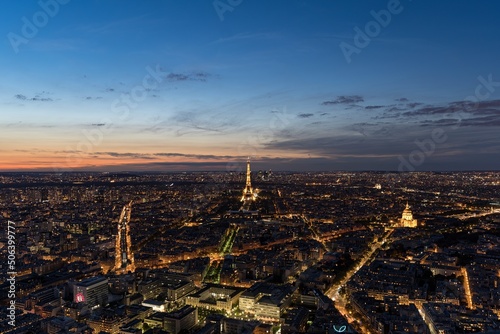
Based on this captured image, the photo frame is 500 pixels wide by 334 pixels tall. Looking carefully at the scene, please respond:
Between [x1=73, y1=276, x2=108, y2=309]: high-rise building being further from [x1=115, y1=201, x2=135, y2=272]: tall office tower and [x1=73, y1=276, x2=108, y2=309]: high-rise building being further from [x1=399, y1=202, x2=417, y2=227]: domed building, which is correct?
[x1=399, y1=202, x2=417, y2=227]: domed building

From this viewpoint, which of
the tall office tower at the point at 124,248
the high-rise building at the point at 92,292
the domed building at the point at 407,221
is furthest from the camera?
the domed building at the point at 407,221

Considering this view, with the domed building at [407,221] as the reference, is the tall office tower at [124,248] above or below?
below

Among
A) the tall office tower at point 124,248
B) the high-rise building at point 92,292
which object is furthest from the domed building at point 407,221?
the high-rise building at point 92,292

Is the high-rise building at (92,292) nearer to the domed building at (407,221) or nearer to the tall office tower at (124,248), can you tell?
the tall office tower at (124,248)

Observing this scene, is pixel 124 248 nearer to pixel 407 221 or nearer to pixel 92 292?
pixel 92 292

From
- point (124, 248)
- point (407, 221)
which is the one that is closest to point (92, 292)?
point (124, 248)

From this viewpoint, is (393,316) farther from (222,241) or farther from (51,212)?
(51,212)
